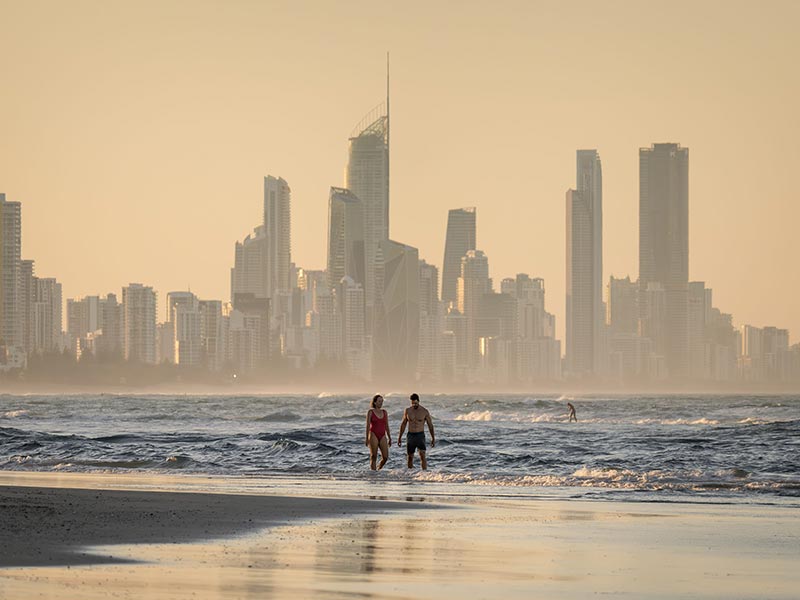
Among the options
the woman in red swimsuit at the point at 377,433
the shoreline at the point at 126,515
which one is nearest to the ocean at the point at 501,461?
the woman in red swimsuit at the point at 377,433

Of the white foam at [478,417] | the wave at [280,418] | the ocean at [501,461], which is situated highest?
the ocean at [501,461]

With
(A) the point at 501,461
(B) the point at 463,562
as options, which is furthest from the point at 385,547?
(A) the point at 501,461

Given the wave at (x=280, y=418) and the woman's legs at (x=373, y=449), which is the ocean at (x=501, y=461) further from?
the wave at (x=280, y=418)

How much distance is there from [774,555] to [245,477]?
17.9 m

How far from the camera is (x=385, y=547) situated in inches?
585

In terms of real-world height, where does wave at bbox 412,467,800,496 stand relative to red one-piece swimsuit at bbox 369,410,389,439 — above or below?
below

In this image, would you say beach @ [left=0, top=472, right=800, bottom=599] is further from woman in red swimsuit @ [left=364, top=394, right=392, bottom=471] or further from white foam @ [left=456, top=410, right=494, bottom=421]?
white foam @ [left=456, top=410, right=494, bottom=421]

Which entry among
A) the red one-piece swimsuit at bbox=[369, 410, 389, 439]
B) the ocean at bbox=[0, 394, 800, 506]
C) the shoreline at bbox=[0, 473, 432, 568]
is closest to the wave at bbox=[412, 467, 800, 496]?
the ocean at bbox=[0, 394, 800, 506]

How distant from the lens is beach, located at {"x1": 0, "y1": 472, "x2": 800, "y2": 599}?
1177 cm

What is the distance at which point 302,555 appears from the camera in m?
14.0

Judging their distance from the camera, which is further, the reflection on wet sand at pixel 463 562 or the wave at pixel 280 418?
the wave at pixel 280 418

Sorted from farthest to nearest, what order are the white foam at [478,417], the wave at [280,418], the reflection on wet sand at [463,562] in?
the white foam at [478,417] < the wave at [280,418] < the reflection on wet sand at [463,562]

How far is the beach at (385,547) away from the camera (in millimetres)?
11773

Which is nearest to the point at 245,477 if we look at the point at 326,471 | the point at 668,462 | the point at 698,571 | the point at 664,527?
the point at 326,471
